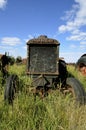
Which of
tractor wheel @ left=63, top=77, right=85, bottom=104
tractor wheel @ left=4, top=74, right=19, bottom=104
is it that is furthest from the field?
tractor wheel @ left=63, top=77, right=85, bottom=104

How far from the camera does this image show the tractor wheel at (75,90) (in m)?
5.40

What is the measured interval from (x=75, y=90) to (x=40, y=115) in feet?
3.96

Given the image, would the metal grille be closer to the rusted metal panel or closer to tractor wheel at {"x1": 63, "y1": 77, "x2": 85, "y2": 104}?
the rusted metal panel

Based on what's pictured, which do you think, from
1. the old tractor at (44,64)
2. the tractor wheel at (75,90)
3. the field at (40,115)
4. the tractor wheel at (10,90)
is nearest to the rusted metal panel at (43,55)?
the old tractor at (44,64)

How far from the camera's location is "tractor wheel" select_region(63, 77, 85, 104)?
17.7 feet

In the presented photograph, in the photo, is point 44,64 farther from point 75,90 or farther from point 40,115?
point 40,115

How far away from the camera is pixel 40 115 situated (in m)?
4.70

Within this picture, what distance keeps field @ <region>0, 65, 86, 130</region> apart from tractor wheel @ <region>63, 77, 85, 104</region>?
0.88ft

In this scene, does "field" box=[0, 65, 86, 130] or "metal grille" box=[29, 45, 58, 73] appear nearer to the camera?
"field" box=[0, 65, 86, 130]

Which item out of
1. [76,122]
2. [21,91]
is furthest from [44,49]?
[76,122]

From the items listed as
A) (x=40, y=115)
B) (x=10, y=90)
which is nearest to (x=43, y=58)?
(x=10, y=90)

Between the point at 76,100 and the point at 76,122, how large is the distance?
52.9 inches

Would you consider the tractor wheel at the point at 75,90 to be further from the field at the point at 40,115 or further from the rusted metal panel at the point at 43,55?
the rusted metal panel at the point at 43,55

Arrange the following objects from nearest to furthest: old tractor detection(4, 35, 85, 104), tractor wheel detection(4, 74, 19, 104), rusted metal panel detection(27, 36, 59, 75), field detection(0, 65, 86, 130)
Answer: field detection(0, 65, 86, 130) < tractor wheel detection(4, 74, 19, 104) < old tractor detection(4, 35, 85, 104) < rusted metal panel detection(27, 36, 59, 75)
